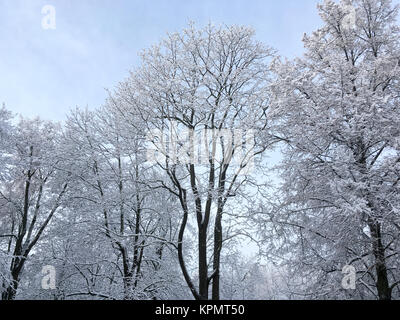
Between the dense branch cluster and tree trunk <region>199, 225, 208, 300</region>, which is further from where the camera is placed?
tree trunk <region>199, 225, 208, 300</region>

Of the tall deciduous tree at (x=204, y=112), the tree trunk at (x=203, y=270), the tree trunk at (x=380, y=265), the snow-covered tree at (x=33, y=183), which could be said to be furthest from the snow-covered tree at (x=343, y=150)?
the snow-covered tree at (x=33, y=183)

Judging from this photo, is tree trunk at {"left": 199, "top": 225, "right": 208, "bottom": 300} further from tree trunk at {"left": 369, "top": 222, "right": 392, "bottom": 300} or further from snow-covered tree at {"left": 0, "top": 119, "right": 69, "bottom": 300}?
snow-covered tree at {"left": 0, "top": 119, "right": 69, "bottom": 300}

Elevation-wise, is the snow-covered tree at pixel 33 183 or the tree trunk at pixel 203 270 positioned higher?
the snow-covered tree at pixel 33 183

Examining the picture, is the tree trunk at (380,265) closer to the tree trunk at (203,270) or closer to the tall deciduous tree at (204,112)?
the tall deciduous tree at (204,112)

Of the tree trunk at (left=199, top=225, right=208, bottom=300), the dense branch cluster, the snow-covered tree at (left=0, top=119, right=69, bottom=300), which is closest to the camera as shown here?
the dense branch cluster

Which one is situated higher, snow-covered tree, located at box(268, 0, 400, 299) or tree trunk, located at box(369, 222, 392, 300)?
snow-covered tree, located at box(268, 0, 400, 299)

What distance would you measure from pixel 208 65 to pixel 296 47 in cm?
310

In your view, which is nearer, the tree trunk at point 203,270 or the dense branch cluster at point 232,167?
the dense branch cluster at point 232,167

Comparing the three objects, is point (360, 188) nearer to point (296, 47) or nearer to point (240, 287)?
point (296, 47)

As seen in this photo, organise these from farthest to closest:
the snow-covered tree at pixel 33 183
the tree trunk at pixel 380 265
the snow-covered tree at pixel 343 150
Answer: the snow-covered tree at pixel 33 183
the tree trunk at pixel 380 265
the snow-covered tree at pixel 343 150

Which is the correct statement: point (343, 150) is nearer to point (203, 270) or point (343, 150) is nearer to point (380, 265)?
point (380, 265)

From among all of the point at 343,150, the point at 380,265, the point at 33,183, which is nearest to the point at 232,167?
the point at 343,150

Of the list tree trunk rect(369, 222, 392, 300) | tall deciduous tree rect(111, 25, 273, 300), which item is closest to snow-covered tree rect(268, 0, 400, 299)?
tree trunk rect(369, 222, 392, 300)
